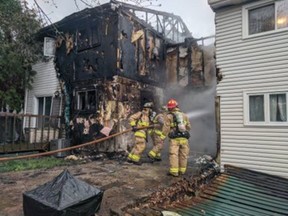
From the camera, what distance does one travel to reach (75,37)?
1095cm

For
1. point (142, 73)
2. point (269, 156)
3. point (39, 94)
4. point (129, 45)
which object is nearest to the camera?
point (269, 156)

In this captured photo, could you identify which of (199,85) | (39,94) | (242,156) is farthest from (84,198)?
(39,94)

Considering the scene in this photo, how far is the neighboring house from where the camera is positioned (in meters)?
6.34

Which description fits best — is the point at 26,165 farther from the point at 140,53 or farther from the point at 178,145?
the point at 140,53

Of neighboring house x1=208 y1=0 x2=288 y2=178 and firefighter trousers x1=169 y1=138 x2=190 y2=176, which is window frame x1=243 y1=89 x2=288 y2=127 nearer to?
neighboring house x1=208 y1=0 x2=288 y2=178

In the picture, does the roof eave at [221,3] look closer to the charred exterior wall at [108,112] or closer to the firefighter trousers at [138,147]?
the charred exterior wall at [108,112]

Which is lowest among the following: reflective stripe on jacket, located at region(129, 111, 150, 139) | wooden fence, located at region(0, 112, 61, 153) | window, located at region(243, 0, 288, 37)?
wooden fence, located at region(0, 112, 61, 153)

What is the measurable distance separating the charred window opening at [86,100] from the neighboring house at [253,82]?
503cm

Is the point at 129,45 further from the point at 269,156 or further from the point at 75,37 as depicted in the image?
the point at 269,156

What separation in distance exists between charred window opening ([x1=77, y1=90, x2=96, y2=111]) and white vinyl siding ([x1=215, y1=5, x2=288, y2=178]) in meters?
5.00

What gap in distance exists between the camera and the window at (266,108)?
631 centimetres

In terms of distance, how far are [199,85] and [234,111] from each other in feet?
14.4

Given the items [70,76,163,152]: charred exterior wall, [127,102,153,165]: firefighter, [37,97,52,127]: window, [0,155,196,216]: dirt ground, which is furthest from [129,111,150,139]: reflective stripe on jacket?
[37,97,52,127]: window

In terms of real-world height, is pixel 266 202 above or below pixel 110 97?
below
